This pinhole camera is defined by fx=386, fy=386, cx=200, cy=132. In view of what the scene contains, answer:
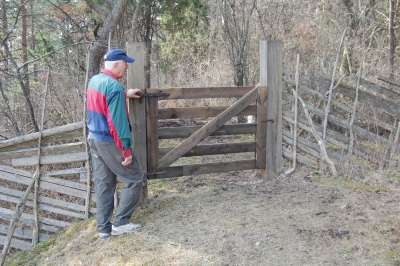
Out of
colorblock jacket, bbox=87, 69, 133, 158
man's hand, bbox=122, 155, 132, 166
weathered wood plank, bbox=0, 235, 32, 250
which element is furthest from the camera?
weathered wood plank, bbox=0, 235, 32, 250

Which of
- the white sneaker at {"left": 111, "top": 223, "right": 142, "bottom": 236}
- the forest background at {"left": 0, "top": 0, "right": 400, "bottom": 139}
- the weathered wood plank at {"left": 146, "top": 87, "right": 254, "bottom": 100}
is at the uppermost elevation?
the forest background at {"left": 0, "top": 0, "right": 400, "bottom": 139}

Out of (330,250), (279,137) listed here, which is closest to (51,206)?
(279,137)

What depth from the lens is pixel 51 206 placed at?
19.1 feet

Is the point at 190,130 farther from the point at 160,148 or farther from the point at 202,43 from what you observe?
the point at 202,43

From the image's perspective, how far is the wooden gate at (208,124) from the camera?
5.09 meters

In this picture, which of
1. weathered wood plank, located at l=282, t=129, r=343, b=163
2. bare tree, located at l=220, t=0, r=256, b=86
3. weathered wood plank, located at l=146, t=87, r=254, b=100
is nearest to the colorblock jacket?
weathered wood plank, located at l=146, t=87, r=254, b=100

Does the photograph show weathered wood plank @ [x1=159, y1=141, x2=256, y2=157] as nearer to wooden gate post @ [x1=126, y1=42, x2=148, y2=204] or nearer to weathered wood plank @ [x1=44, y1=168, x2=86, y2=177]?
wooden gate post @ [x1=126, y1=42, x2=148, y2=204]

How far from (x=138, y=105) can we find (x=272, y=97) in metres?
2.04

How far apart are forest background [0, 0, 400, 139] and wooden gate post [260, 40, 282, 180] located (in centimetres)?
290

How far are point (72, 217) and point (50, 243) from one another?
53cm

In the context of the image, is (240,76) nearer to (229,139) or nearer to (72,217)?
(229,139)

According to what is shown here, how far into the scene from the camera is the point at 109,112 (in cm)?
418

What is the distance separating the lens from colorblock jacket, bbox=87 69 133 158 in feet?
13.7

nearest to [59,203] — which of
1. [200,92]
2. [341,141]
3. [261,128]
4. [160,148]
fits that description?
[160,148]
